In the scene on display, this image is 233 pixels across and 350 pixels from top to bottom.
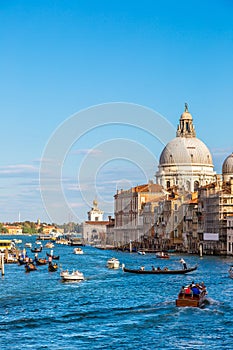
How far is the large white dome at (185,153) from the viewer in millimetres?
140250

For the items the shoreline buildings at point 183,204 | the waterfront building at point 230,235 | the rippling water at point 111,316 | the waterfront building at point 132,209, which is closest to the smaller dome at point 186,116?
the shoreline buildings at point 183,204

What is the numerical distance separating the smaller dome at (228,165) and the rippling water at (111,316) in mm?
61130

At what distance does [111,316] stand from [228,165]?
80.4 metres

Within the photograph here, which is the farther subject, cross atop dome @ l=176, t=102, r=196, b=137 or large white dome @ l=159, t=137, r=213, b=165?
cross atop dome @ l=176, t=102, r=196, b=137

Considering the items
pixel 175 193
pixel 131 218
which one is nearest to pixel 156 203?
pixel 175 193

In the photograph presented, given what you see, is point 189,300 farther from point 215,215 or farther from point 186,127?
point 186,127

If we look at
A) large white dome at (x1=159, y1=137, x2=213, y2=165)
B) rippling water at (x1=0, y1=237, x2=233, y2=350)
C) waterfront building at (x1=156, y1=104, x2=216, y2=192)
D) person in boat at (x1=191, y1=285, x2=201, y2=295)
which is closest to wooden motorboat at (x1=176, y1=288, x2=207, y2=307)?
person in boat at (x1=191, y1=285, x2=201, y2=295)

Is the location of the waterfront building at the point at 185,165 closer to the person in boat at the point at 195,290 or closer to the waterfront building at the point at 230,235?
the waterfront building at the point at 230,235

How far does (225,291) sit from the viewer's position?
155 ft

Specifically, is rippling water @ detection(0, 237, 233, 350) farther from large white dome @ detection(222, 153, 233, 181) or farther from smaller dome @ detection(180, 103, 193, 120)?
smaller dome @ detection(180, 103, 193, 120)

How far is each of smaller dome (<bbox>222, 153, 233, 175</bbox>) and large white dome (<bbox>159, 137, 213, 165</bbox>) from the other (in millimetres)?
22332

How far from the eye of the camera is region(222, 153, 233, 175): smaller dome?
11562 cm

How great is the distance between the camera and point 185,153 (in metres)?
141

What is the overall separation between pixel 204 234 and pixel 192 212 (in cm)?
873
